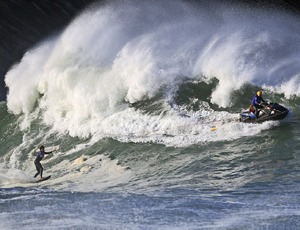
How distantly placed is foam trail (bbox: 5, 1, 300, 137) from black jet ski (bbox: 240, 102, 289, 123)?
1.71 m

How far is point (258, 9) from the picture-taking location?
76.2 feet

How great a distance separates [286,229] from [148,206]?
119 inches

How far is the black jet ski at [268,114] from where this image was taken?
15398 millimetres

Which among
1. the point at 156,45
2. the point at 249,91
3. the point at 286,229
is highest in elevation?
the point at 156,45

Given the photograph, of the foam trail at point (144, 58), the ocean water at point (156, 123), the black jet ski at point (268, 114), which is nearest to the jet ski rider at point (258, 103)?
the black jet ski at point (268, 114)

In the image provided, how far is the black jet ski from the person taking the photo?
15.4 metres

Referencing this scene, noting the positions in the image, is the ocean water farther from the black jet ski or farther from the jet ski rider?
the jet ski rider

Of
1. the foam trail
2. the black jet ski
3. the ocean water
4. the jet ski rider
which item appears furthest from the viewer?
the foam trail

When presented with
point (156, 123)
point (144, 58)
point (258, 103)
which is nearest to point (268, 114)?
point (258, 103)

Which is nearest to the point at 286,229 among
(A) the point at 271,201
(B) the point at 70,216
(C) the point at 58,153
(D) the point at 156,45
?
(A) the point at 271,201

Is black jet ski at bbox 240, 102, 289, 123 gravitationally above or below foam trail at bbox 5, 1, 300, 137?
below

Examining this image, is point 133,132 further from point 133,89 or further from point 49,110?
point 49,110

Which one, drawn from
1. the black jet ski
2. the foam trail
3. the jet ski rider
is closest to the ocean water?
the foam trail

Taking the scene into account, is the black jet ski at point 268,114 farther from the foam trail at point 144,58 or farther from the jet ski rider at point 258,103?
the foam trail at point 144,58
